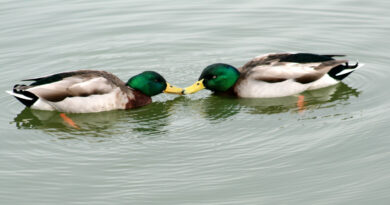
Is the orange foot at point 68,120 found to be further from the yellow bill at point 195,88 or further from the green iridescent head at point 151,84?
the yellow bill at point 195,88

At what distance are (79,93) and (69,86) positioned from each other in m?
0.18

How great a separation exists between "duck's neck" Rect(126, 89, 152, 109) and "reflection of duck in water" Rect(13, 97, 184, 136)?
0.28 ft

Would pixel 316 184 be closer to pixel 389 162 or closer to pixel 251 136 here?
pixel 389 162

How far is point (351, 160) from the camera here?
8727 millimetres

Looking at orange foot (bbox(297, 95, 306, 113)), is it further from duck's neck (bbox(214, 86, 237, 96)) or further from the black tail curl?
duck's neck (bbox(214, 86, 237, 96))

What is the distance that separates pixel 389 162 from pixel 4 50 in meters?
8.04

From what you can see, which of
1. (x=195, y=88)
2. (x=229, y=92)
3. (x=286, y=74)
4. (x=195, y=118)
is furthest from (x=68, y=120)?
(x=286, y=74)

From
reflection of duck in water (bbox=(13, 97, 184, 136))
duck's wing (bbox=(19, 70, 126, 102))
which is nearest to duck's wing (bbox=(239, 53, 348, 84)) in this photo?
reflection of duck in water (bbox=(13, 97, 184, 136))

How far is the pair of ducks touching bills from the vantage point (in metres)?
11.1

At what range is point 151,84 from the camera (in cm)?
1142

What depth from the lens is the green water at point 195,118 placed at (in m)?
8.28

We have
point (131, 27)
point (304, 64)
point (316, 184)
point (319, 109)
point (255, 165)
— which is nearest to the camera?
point (316, 184)

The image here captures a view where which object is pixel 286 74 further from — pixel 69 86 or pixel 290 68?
pixel 69 86

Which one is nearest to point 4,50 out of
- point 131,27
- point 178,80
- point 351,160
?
point 131,27
